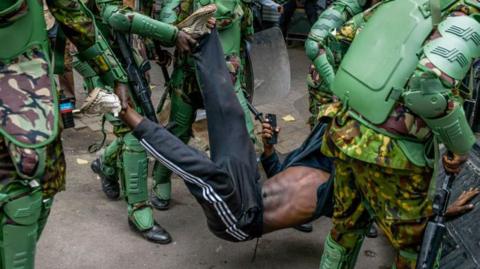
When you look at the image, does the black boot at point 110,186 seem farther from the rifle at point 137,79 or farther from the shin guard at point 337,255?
the shin guard at point 337,255

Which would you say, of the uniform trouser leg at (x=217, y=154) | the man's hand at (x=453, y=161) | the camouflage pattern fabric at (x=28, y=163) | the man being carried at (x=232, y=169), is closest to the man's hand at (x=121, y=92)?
the man being carried at (x=232, y=169)

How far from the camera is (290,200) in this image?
3359 millimetres

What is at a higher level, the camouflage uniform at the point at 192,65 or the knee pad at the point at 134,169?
the camouflage uniform at the point at 192,65

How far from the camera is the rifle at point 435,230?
2531 mm

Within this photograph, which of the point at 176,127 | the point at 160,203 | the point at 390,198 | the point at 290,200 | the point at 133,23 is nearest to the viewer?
the point at 390,198

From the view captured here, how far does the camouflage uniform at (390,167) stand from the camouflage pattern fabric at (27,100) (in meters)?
1.12

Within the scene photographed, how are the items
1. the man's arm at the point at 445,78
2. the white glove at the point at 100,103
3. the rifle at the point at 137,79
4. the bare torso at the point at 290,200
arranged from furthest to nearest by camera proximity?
the rifle at the point at 137,79 < the bare torso at the point at 290,200 < the white glove at the point at 100,103 < the man's arm at the point at 445,78

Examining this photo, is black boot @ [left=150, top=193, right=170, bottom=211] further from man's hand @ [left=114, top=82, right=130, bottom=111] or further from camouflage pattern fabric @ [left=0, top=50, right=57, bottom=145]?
camouflage pattern fabric @ [left=0, top=50, right=57, bottom=145]

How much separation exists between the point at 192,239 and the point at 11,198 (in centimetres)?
166

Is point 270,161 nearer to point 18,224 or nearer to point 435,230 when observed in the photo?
point 435,230

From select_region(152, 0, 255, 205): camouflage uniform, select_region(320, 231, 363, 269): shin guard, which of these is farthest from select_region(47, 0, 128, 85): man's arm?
select_region(320, 231, 363, 269): shin guard

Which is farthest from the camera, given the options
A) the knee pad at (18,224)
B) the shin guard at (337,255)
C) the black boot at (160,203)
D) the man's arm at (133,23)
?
the black boot at (160,203)

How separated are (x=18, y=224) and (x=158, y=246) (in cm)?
146

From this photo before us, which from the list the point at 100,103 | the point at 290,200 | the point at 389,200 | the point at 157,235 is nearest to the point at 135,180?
the point at 157,235
